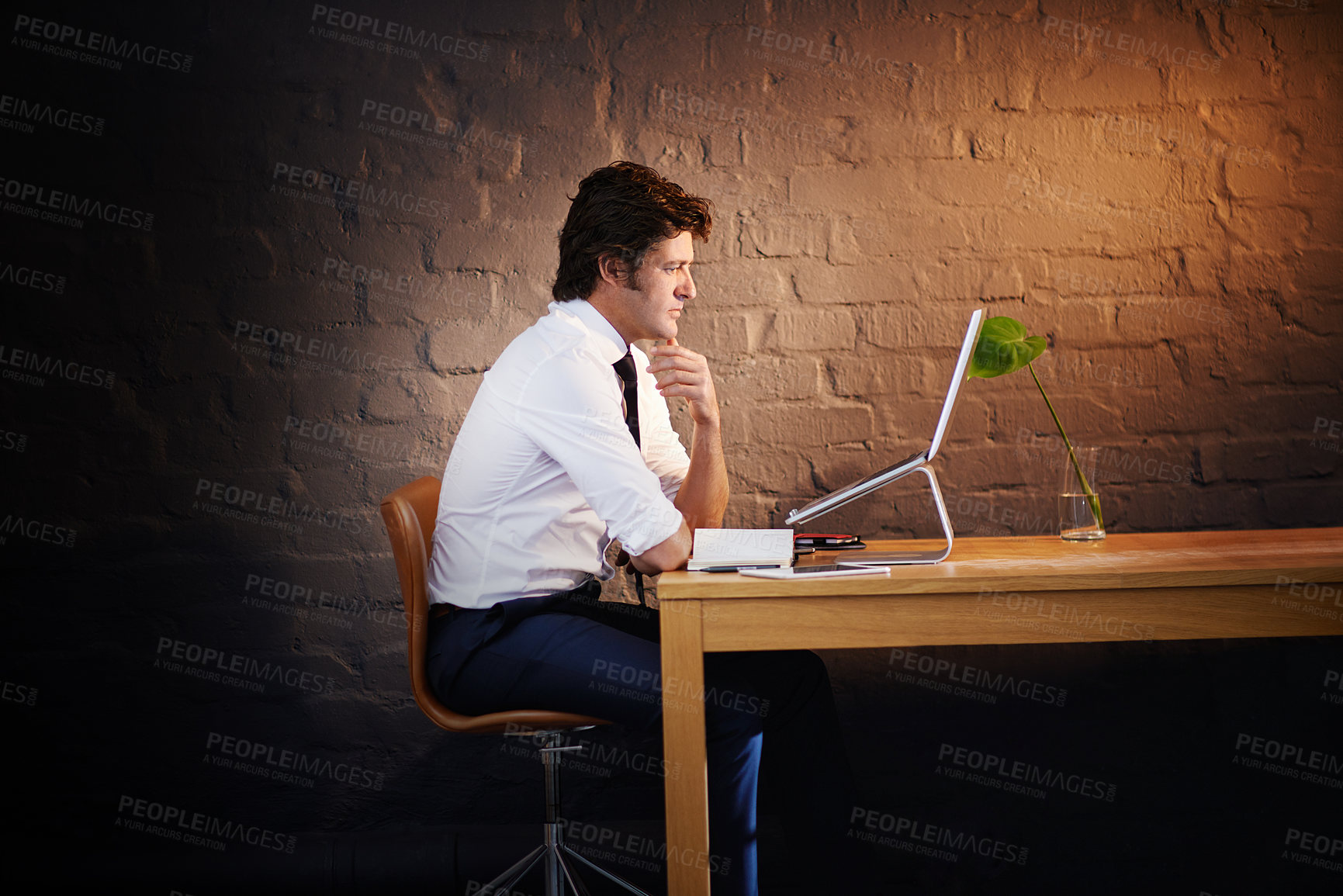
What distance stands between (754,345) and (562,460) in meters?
0.81

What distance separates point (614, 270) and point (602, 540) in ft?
1.81

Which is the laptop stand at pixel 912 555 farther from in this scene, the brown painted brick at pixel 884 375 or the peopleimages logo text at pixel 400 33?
the peopleimages logo text at pixel 400 33

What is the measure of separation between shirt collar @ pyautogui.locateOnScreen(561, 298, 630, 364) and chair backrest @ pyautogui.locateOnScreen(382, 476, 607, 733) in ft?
1.63

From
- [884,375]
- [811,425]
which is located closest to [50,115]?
[811,425]

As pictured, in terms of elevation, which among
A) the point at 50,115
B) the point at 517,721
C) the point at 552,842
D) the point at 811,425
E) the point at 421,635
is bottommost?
the point at 552,842

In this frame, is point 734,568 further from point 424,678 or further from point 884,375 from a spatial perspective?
point 884,375

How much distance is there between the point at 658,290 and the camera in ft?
6.32

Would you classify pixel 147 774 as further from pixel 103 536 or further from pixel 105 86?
pixel 105 86

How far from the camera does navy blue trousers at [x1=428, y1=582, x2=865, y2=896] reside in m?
1.58

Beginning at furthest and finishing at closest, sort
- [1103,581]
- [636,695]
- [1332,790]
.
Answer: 1. [1332,790]
2. [636,695]
3. [1103,581]

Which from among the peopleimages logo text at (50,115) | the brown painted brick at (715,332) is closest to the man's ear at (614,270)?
the brown painted brick at (715,332)

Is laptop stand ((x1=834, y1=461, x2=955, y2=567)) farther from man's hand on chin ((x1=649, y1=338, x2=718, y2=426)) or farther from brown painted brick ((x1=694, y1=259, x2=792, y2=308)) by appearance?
Result: brown painted brick ((x1=694, y1=259, x2=792, y2=308))

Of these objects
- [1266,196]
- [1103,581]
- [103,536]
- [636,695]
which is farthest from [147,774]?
[1266,196]

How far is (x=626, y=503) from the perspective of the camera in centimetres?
164
